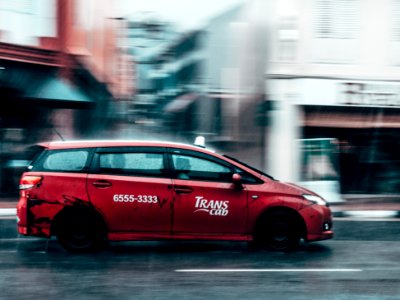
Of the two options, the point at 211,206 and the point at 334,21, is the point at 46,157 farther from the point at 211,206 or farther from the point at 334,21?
the point at 334,21

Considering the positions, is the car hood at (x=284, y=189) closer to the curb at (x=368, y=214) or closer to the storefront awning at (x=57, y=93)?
the curb at (x=368, y=214)

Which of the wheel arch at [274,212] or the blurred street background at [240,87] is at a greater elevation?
the blurred street background at [240,87]

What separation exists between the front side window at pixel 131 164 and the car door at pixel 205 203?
21 centimetres

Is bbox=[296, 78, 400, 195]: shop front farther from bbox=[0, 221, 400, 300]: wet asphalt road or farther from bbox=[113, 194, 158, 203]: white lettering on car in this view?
bbox=[113, 194, 158, 203]: white lettering on car

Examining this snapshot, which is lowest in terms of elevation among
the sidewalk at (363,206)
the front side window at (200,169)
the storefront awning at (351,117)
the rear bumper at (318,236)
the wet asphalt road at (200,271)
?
the sidewalk at (363,206)

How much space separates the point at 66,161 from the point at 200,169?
1.82 m

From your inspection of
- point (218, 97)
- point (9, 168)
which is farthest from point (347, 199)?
point (9, 168)

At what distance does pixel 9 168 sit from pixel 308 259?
1020 centimetres

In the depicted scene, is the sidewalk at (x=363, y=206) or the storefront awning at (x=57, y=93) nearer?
the sidewalk at (x=363, y=206)

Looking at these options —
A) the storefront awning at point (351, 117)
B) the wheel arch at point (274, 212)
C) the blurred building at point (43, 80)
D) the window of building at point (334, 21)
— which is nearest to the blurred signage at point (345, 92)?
the storefront awning at point (351, 117)

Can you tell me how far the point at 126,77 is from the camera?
20859 mm

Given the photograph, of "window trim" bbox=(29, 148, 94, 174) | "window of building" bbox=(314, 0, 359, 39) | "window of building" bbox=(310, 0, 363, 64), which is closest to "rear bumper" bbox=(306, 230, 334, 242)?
"window trim" bbox=(29, 148, 94, 174)

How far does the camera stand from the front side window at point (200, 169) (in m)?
10.8

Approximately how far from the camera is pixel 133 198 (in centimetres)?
1055
